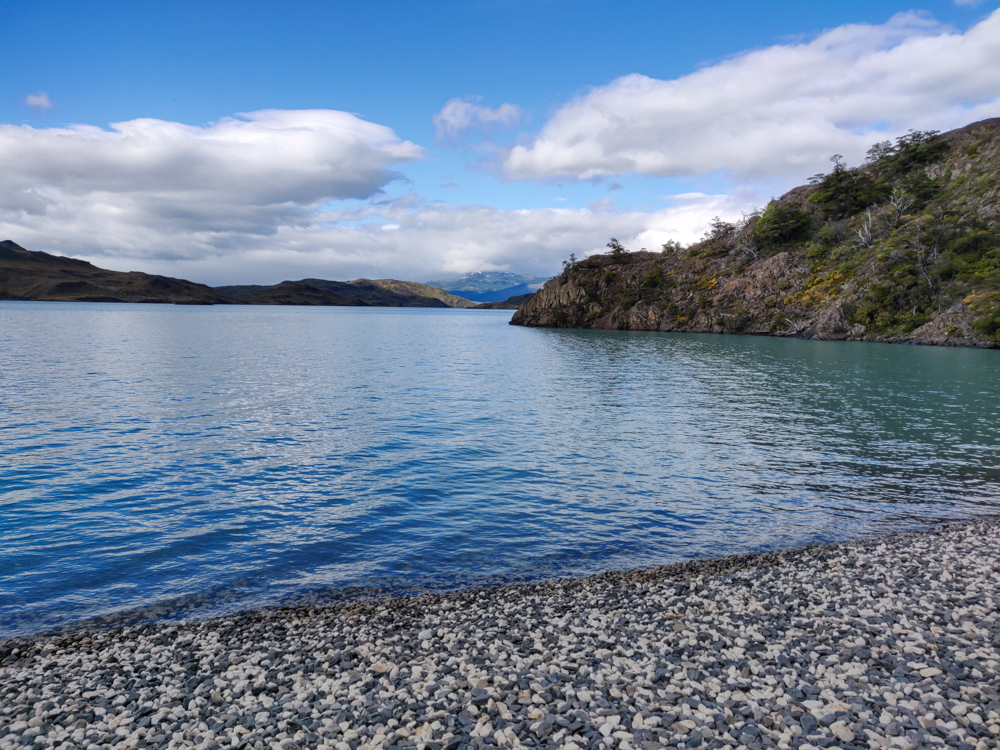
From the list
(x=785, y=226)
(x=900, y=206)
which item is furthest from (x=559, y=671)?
(x=785, y=226)

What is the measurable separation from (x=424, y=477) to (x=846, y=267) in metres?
131

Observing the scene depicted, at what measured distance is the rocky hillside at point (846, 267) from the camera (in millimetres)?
107375

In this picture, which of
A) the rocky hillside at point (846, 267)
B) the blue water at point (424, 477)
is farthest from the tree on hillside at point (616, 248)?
the blue water at point (424, 477)

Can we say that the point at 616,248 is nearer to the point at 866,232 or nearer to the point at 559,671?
the point at 866,232

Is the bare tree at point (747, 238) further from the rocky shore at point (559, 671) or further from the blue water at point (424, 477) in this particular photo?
the rocky shore at point (559, 671)

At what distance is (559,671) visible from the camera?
1109 cm

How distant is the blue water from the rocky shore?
251 cm

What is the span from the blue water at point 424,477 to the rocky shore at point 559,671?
8.24ft

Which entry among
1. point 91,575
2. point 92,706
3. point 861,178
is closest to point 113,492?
point 91,575

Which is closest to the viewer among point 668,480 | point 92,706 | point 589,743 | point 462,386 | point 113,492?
point 589,743

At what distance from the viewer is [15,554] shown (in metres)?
18.1

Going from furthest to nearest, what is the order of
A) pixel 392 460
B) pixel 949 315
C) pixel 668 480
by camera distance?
1. pixel 949 315
2. pixel 392 460
3. pixel 668 480

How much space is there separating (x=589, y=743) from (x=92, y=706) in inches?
344

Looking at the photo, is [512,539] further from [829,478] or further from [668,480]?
[829,478]
